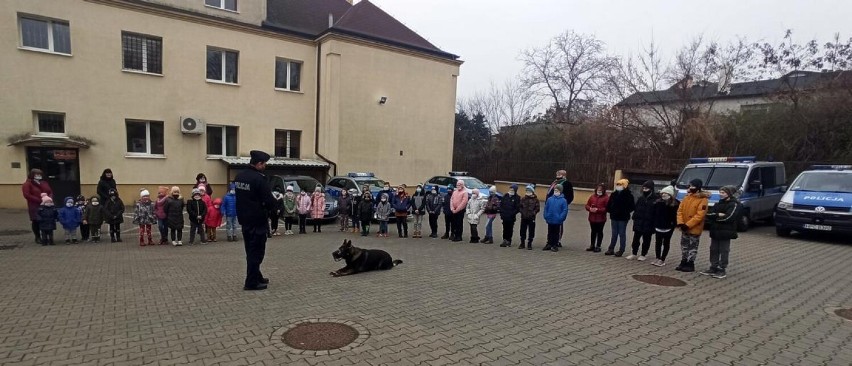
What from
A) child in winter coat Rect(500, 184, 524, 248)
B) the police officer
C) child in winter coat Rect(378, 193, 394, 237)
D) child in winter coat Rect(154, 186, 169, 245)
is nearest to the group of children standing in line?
child in winter coat Rect(500, 184, 524, 248)

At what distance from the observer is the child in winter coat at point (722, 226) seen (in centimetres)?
711

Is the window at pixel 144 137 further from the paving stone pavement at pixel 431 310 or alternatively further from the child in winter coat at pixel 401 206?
the child in winter coat at pixel 401 206

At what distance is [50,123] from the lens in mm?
15805

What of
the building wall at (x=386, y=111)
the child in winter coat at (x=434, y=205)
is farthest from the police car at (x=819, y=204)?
the building wall at (x=386, y=111)

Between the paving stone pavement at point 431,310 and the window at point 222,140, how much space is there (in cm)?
1056

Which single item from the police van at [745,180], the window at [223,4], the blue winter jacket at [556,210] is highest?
the window at [223,4]

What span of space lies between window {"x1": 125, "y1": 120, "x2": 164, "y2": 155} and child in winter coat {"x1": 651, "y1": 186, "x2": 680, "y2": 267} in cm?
1794

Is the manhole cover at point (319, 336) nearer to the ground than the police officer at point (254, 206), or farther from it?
nearer to the ground

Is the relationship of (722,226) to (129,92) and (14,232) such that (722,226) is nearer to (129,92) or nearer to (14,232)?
(14,232)

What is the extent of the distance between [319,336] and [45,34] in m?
18.0

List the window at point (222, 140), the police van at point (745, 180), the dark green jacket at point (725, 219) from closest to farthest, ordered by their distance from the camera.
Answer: the dark green jacket at point (725, 219) < the police van at point (745, 180) < the window at point (222, 140)

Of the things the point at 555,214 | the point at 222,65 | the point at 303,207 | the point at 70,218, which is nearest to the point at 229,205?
the point at 303,207

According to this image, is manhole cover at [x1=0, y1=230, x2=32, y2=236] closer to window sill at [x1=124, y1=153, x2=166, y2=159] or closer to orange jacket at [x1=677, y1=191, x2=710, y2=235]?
window sill at [x1=124, y1=153, x2=166, y2=159]

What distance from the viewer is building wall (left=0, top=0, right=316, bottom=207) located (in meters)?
15.0
